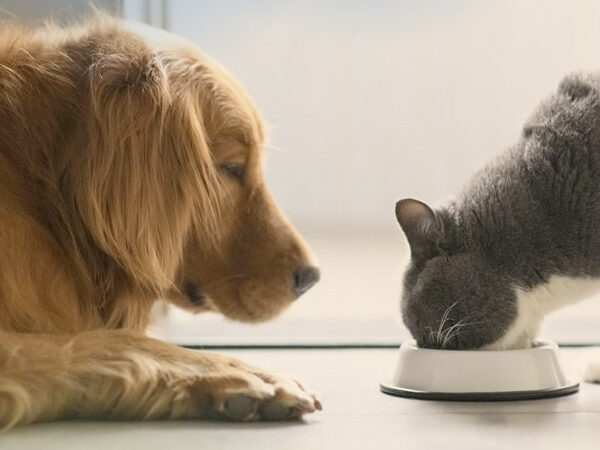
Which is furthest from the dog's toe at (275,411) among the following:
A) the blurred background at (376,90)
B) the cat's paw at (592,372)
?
the blurred background at (376,90)

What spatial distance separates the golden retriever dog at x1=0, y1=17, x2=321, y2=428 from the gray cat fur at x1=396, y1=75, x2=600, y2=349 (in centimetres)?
23

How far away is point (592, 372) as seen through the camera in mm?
1840

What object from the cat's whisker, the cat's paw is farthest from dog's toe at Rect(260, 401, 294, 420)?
the cat's paw

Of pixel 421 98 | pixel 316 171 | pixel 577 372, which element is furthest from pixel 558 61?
pixel 577 372

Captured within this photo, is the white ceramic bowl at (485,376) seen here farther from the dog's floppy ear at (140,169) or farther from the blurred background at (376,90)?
the blurred background at (376,90)

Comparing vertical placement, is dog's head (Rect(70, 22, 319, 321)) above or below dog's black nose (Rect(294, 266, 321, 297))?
above

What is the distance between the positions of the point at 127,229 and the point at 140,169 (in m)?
0.09

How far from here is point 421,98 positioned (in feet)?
8.32

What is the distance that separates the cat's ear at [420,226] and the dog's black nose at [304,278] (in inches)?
7.3

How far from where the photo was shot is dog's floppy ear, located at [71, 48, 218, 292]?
1.51m

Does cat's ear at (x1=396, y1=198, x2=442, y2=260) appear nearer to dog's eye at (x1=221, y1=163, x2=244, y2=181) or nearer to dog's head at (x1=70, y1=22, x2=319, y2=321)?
dog's head at (x1=70, y1=22, x2=319, y2=321)

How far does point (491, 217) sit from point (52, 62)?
0.79 meters

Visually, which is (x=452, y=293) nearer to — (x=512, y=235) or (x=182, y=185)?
(x=512, y=235)

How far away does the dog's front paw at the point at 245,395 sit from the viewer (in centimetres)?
134
